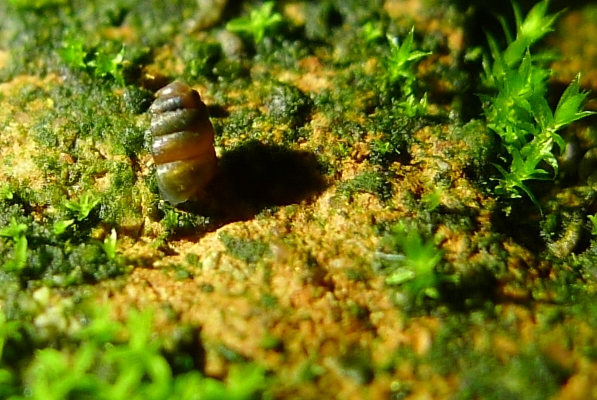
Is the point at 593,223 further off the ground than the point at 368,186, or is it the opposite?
the point at 368,186

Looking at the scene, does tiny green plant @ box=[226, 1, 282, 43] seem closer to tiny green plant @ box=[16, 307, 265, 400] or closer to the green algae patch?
the green algae patch

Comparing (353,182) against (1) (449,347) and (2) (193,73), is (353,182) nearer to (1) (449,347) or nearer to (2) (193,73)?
(1) (449,347)

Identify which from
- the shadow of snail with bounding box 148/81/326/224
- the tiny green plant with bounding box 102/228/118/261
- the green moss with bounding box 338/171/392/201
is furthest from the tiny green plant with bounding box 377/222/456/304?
the tiny green plant with bounding box 102/228/118/261

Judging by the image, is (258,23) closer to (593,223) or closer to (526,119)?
(526,119)

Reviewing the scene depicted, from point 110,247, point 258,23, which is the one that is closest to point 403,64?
point 258,23

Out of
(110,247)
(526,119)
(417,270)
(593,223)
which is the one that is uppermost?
(110,247)

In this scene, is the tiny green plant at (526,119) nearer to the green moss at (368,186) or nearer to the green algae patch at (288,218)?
the green algae patch at (288,218)

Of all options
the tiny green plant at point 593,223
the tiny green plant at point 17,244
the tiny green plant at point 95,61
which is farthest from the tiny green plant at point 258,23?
the tiny green plant at point 593,223
